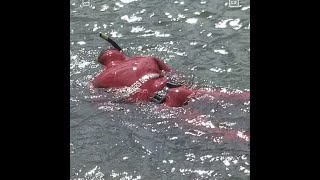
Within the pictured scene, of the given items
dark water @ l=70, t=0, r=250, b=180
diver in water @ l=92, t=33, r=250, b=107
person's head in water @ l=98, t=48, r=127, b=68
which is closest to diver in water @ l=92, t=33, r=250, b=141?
diver in water @ l=92, t=33, r=250, b=107

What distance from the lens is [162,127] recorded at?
15.3 feet

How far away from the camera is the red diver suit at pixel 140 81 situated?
16.2 feet

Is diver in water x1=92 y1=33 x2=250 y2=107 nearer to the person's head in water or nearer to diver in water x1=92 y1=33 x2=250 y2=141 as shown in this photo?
diver in water x1=92 y1=33 x2=250 y2=141

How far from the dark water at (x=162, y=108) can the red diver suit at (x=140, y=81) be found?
0.12 m

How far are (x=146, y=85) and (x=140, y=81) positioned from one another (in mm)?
81

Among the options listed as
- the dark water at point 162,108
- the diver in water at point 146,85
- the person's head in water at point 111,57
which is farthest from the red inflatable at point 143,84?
the person's head in water at point 111,57

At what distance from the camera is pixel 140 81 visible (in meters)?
5.03

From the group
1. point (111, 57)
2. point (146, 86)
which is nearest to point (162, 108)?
point (146, 86)

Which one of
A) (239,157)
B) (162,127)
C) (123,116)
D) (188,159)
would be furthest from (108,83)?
(239,157)

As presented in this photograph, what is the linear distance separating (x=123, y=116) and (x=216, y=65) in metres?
1.84

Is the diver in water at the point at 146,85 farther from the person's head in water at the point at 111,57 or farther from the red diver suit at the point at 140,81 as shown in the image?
the person's head in water at the point at 111,57

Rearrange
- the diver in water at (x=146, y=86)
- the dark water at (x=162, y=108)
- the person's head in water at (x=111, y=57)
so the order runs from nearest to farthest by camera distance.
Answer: the dark water at (x=162, y=108)
the diver in water at (x=146, y=86)
the person's head in water at (x=111, y=57)
